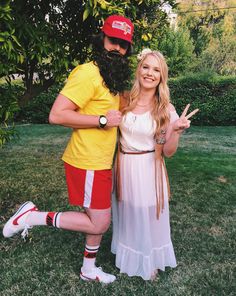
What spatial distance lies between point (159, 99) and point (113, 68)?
19.6 inches

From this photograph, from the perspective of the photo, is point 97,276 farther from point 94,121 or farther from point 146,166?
point 94,121

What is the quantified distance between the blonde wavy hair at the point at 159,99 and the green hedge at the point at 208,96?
11611 millimetres

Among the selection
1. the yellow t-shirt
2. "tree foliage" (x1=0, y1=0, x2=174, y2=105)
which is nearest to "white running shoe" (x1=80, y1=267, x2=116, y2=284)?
the yellow t-shirt

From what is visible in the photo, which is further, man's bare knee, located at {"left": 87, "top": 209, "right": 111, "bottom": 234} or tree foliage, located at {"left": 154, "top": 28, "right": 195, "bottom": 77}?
tree foliage, located at {"left": 154, "top": 28, "right": 195, "bottom": 77}

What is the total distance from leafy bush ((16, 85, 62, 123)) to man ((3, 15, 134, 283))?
11622 millimetres

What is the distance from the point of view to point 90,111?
9.39 feet

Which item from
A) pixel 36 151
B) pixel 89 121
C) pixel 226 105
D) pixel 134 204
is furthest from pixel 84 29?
pixel 226 105

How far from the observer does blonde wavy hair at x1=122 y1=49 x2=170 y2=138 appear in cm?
300

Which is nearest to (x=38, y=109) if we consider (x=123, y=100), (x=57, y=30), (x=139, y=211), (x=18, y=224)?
A: (x=57, y=30)

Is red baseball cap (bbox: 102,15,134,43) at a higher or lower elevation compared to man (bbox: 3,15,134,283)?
higher

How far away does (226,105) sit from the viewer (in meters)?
14.2

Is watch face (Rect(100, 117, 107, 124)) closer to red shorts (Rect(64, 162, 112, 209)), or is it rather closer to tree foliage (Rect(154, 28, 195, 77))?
red shorts (Rect(64, 162, 112, 209))

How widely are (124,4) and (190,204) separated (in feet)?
9.64

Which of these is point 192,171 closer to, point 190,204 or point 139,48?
point 190,204
